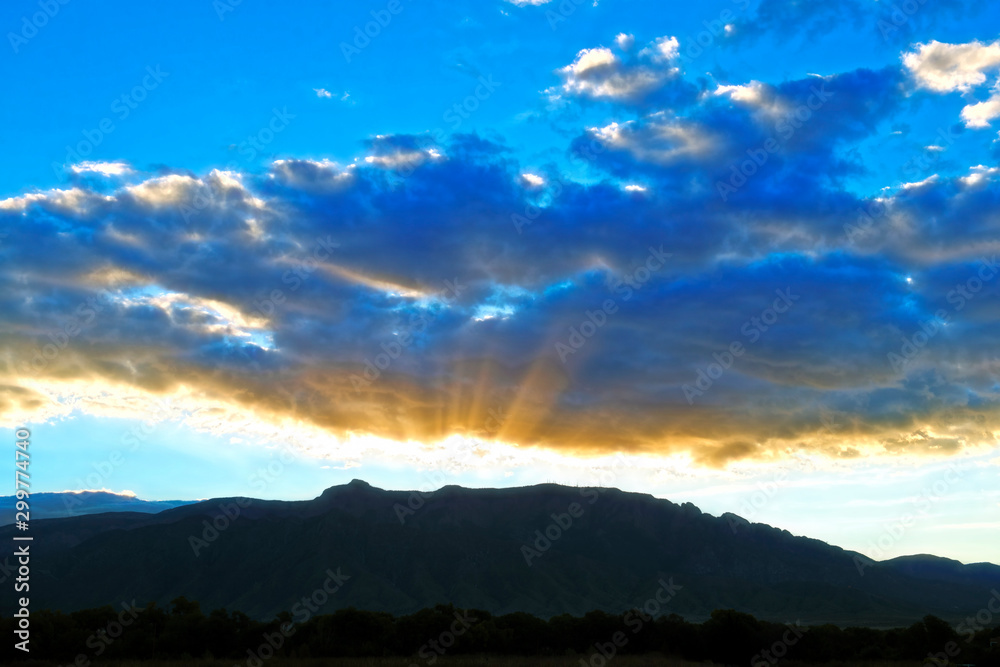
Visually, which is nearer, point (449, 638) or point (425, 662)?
point (425, 662)

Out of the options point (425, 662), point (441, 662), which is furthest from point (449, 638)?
point (441, 662)

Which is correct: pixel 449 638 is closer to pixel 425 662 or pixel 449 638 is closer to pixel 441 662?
pixel 425 662

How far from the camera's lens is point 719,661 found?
49188 millimetres

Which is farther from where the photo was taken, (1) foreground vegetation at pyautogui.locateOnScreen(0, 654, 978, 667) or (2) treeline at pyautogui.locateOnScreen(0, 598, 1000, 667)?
(2) treeline at pyautogui.locateOnScreen(0, 598, 1000, 667)

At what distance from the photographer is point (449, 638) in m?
48.5

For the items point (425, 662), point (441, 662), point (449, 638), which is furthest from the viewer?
point (449, 638)

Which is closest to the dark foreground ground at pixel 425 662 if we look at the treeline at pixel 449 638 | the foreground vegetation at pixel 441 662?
the foreground vegetation at pixel 441 662

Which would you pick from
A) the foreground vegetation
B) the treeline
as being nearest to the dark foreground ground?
the foreground vegetation

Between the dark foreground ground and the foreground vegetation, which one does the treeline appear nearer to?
the dark foreground ground

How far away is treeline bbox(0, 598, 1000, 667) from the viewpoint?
1762 inches

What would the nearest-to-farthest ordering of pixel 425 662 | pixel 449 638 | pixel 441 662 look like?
pixel 441 662
pixel 425 662
pixel 449 638

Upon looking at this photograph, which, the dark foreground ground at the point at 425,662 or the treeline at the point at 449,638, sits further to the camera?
the treeline at the point at 449,638

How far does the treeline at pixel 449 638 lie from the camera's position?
44750mm

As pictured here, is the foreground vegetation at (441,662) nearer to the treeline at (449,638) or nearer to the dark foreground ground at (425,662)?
the dark foreground ground at (425,662)
